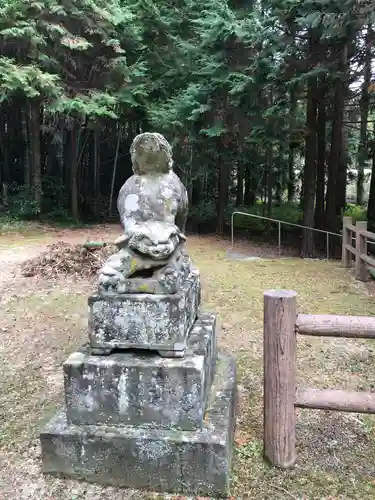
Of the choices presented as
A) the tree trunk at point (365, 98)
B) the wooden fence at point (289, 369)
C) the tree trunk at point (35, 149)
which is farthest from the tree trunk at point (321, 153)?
the wooden fence at point (289, 369)

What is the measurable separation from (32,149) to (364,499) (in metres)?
12.0

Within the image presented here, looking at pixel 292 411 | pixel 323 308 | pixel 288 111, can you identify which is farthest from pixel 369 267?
pixel 292 411

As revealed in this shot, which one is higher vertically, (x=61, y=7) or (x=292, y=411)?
(x=61, y=7)

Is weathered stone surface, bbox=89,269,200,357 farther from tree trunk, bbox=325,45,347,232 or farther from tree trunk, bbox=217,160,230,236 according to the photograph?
tree trunk, bbox=217,160,230,236

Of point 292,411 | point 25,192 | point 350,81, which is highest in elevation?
point 350,81

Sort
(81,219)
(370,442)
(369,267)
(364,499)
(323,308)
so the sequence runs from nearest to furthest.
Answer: (364,499), (370,442), (323,308), (369,267), (81,219)

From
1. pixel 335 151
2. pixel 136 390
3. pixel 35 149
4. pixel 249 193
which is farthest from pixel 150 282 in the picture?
pixel 249 193

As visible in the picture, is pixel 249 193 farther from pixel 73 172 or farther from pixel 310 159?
pixel 310 159

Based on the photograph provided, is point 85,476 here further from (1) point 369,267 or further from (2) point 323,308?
(1) point 369,267

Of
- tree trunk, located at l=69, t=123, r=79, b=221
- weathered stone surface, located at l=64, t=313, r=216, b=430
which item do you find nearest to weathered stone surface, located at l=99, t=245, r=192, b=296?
weathered stone surface, located at l=64, t=313, r=216, b=430

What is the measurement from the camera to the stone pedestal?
2199 millimetres

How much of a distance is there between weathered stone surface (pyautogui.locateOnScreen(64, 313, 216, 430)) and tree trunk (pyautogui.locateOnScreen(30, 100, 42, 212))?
35.0 ft

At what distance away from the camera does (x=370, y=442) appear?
2.65 meters

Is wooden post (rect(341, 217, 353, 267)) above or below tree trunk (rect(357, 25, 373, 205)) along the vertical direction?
below
